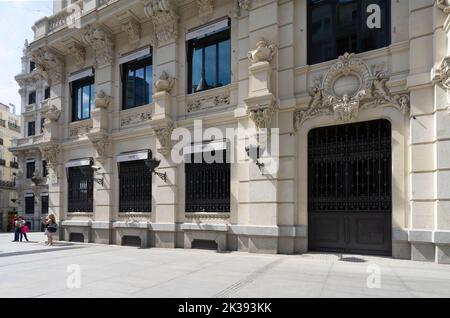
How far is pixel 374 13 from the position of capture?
10914mm

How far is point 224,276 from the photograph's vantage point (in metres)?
7.95

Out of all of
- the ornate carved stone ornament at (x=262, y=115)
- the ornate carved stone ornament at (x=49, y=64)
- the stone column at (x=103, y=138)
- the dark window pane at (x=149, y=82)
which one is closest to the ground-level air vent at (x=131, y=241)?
the stone column at (x=103, y=138)

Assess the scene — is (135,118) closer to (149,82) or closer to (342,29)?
(149,82)

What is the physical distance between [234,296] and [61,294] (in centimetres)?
334

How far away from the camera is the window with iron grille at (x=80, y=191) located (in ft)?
56.4

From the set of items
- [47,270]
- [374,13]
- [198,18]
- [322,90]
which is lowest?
[47,270]

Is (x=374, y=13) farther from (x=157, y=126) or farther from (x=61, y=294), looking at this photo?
(x=61, y=294)

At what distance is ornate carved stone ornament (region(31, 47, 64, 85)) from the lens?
734 inches

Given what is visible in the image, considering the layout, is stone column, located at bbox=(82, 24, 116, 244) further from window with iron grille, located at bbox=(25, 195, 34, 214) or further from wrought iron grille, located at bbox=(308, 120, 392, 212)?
window with iron grille, located at bbox=(25, 195, 34, 214)

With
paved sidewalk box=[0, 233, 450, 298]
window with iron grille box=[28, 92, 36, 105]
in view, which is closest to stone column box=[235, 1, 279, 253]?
paved sidewalk box=[0, 233, 450, 298]

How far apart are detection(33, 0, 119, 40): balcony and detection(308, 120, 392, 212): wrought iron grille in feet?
38.6

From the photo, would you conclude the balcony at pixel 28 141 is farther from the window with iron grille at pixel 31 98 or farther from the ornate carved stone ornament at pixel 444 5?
the ornate carved stone ornament at pixel 444 5

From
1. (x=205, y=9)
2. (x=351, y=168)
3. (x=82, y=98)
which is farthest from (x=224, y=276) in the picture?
(x=82, y=98)
